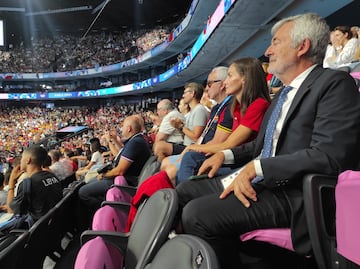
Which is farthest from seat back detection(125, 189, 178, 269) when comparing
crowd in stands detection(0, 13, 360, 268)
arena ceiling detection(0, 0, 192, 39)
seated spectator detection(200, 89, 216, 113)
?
arena ceiling detection(0, 0, 192, 39)

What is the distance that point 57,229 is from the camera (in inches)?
107

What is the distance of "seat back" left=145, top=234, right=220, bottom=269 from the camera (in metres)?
0.80

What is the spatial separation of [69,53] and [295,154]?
30.9 metres

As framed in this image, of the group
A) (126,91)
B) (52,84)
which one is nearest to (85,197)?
(126,91)

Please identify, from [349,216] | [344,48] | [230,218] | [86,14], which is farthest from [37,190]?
[86,14]

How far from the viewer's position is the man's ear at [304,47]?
1366 millimetres

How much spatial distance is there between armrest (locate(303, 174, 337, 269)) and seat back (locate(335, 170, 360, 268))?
0.15 metres

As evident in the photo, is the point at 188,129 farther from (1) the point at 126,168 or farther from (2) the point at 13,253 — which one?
(2) the point at 13,253

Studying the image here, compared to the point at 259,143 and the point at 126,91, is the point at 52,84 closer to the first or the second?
the point at 126,91

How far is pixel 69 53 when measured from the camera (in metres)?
29.5

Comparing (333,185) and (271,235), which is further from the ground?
(333,185)

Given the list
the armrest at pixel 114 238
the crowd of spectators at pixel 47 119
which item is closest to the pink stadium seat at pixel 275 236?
the armrest at pixel 114 238

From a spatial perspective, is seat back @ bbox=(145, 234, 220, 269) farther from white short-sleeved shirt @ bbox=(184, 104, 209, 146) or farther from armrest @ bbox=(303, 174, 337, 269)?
white short-sleeved shirt @ bbox=(184, 104, 209, 146)

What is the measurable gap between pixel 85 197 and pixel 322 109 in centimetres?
288
